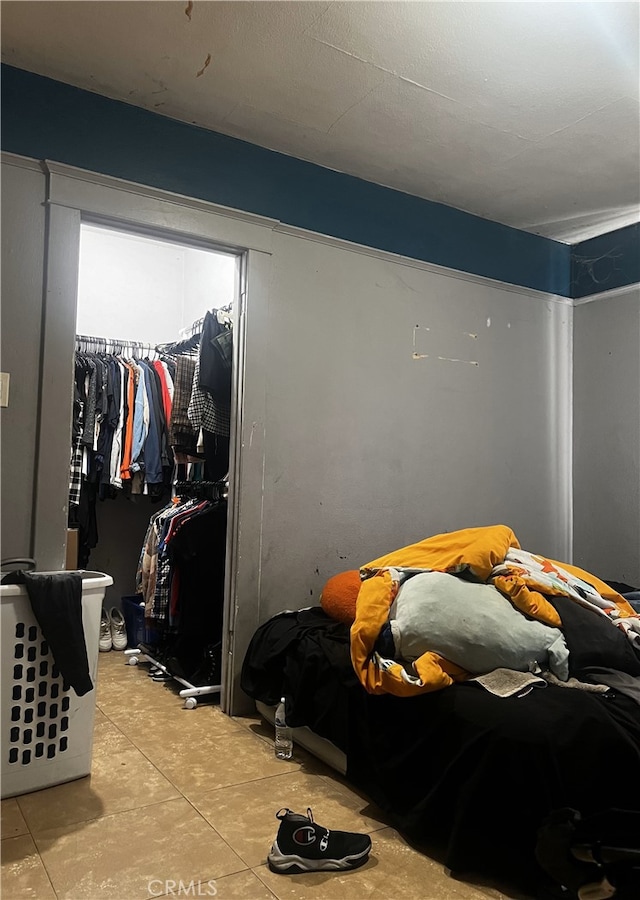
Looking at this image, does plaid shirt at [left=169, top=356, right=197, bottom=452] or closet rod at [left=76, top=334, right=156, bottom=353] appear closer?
plaid shirt at [left=169, top=356, right=197, bottom=452]

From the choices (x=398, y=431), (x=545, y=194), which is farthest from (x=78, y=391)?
(x=545, y=194)

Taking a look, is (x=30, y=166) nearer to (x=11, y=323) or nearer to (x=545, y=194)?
(x=11, y=323)

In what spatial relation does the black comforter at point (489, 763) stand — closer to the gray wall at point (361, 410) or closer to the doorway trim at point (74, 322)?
the doorway trim at point (74, 322)

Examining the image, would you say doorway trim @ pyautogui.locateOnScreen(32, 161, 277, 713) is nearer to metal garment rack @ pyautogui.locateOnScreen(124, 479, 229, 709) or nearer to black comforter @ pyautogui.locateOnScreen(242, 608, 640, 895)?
metal garment rack @ pyautogui.locateOnScreen(124, 479, 229, 709)

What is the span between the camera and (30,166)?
2547 millimetres

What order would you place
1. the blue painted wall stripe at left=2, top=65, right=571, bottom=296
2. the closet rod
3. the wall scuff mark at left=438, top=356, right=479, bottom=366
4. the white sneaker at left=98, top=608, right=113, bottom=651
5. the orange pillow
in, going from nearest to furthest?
the blue painted wall stripe at left=2, top=65, right=571, bottom=296 < the orange pillow < the wall scuff mark at left=438, top=356, right=479, bottom=366 < the white sneaker at left=98, top=608, right=113, bottom=651 < the closet rod

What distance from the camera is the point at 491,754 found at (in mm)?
1771

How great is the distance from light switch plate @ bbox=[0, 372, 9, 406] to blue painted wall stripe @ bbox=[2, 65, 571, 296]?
0.85m

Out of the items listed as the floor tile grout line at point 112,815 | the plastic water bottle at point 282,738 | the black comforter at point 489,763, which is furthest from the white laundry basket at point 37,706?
the black comforter at point 489,763

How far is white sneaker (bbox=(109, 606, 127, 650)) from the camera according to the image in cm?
416

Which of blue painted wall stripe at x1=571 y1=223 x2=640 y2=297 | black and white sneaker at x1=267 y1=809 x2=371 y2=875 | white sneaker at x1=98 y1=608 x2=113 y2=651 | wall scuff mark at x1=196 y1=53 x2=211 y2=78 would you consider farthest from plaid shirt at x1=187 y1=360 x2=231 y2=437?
blue painted wall stripe at x1=571 y1=223 x2=640 y2=297

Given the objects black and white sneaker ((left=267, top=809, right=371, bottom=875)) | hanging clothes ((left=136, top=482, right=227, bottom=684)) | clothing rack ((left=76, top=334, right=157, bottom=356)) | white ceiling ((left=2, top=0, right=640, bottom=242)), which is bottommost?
black and white sneaker ((left=267, top=809, right=371, bottom=875))

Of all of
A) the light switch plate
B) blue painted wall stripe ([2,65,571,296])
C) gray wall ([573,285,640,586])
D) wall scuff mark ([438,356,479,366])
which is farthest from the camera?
gray wall ([573,285,640,586])

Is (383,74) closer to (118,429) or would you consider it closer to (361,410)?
(361,410)
